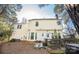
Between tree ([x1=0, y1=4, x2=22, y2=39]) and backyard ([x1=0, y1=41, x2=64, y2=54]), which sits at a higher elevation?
tree ([x1=0, y1=4, x2=22, y2=39])

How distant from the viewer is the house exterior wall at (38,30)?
1603 millimetres

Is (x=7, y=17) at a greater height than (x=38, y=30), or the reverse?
(x=7, y=17)

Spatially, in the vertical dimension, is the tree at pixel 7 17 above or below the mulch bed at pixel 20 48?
above

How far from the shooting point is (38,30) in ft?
5.26

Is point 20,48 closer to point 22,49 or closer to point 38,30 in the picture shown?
point 22,49

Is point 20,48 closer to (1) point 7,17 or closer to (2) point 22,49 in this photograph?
(2) point 22,49

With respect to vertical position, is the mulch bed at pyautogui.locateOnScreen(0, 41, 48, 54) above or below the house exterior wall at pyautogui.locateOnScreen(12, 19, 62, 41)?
below

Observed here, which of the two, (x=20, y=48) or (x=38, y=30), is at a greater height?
(x=38, y=30)

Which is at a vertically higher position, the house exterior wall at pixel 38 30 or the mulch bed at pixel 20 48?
the house exterior wall at pixel 38 30

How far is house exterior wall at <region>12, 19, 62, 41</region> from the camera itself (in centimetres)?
160

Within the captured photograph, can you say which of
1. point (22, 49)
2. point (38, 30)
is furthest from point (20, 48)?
point (38, 30)

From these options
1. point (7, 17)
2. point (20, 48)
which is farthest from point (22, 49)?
point (7, 17)

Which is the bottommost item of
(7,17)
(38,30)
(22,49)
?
A: (22,49)
